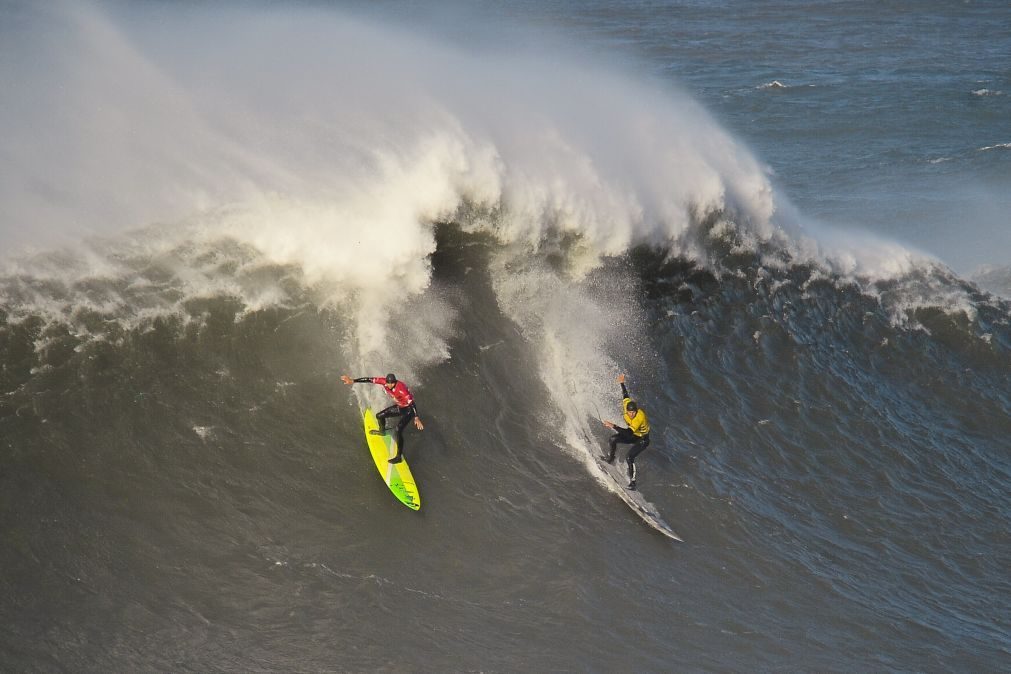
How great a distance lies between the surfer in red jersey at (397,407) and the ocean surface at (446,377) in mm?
316

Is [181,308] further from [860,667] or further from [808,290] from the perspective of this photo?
[808,290]

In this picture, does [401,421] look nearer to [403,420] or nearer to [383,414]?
[403,420]

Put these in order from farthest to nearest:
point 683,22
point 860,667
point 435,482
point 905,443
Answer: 1. point 683,22
2. point 905,443
3. point 435,482
4. point 860,667

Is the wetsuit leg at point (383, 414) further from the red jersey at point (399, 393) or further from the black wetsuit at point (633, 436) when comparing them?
the black wetsuit at point (633, 436)

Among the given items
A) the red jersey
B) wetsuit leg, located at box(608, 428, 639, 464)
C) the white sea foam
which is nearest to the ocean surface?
the white sea foam

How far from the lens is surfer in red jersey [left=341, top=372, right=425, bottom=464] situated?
367 inches

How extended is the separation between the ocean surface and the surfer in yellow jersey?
344 millimetres

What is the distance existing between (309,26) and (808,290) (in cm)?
897

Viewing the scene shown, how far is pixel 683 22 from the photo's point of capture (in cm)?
3928

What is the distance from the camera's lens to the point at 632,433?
9.72 meters

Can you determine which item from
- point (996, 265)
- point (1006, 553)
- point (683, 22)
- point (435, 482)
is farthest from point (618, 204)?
point (683, 22)

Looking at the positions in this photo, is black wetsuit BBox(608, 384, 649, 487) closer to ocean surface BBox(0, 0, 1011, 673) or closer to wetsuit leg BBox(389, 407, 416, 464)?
ocean surface BBox(0, 0, 1011, 673)

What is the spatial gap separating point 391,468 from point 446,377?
165 centimetres

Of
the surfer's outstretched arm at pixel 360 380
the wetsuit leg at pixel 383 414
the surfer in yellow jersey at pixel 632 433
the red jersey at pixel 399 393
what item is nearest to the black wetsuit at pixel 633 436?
the surfer in yellow jersey at pixel 632 433
